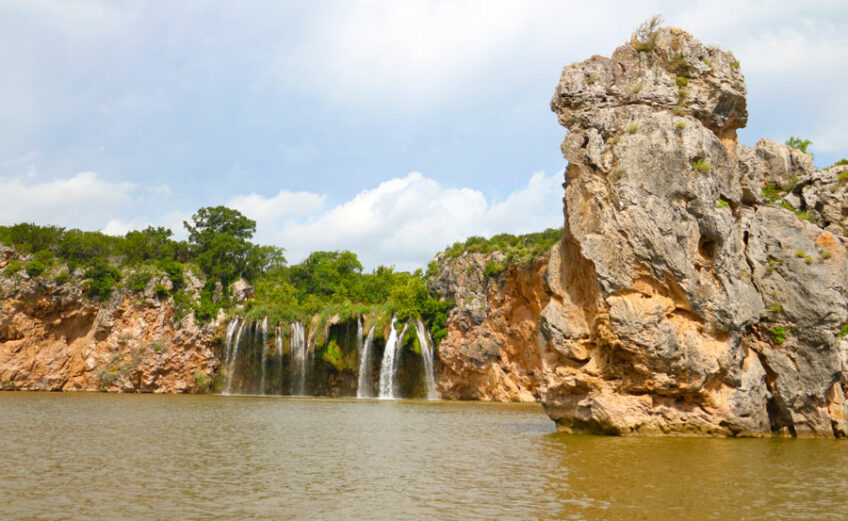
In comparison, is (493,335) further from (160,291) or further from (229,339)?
(160,291)

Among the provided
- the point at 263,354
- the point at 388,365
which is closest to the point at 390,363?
the point at 388,365

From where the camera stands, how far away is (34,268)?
149 feet

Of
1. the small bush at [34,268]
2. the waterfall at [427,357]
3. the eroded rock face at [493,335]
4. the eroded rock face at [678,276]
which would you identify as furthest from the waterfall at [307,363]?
the eroded rock face at [678,276]

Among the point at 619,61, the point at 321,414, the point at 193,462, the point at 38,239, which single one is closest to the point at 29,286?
the point at 38,239

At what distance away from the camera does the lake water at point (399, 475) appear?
9.52m

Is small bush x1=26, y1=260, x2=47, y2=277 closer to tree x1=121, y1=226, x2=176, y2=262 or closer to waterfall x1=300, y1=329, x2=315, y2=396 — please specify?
tree x1=121, y1=226, x2=176, y2=262

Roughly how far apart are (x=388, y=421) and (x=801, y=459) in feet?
46.9

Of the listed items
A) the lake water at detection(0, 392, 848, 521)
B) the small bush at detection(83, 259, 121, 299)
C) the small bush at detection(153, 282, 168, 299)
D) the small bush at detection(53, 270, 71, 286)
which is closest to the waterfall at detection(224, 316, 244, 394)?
the small bush at detection(153, 282, 168, 299)

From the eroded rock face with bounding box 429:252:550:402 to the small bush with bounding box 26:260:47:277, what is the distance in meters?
29.5

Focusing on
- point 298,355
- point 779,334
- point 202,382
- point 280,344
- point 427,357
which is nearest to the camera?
point 779,334

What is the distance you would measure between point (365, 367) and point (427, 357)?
4.54 m

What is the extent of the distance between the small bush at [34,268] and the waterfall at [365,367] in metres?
23.6

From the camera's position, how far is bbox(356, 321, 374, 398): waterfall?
4466 centimetres

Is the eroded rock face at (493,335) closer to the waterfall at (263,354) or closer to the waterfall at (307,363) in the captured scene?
the waterfall at (307,363)
